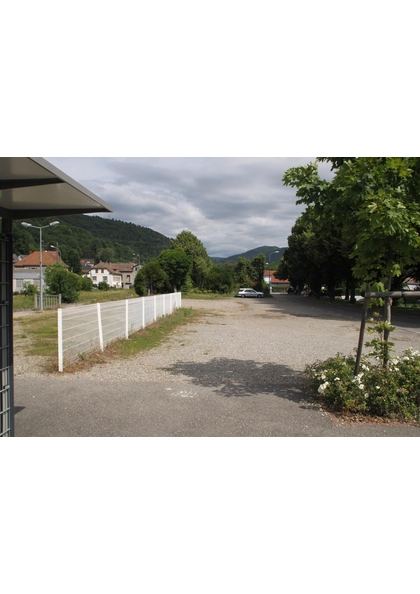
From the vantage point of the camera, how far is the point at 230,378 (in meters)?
6.55

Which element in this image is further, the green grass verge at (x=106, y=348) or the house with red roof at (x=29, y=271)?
the house with red roof at (x=29, y=271)

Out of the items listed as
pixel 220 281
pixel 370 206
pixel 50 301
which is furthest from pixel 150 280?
pixel 370 206

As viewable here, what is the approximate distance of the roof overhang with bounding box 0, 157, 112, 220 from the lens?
2756mm

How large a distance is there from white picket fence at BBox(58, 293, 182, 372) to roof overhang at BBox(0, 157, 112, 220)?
2.67 meters

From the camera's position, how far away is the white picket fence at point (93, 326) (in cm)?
691

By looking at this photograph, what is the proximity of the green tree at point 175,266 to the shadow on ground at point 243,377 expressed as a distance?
103 ft

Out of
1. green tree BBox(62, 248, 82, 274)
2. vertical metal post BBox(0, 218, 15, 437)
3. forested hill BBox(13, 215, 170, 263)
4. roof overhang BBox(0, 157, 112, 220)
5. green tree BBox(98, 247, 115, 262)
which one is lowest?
vertical metal post BBox(0, 218, 15, 437)

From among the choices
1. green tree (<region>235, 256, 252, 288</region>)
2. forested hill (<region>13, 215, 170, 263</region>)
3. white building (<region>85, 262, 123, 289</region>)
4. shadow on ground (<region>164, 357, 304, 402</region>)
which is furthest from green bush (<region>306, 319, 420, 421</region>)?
white building (<region>85, 262, 123, 289</region>)

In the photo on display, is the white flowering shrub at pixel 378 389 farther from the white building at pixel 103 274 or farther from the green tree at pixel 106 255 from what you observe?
the green tree at pixel 106 255

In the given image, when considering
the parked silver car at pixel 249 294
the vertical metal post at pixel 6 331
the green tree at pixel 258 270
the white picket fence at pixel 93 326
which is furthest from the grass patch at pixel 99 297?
the vertical metal post at pixel 6 331

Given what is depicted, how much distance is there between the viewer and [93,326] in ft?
27.5

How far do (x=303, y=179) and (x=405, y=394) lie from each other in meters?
2.92

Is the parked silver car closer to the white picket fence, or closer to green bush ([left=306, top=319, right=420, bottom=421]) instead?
the white picket fence

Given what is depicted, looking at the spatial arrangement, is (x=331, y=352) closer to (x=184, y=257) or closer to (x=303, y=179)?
(x=303, y=179)
